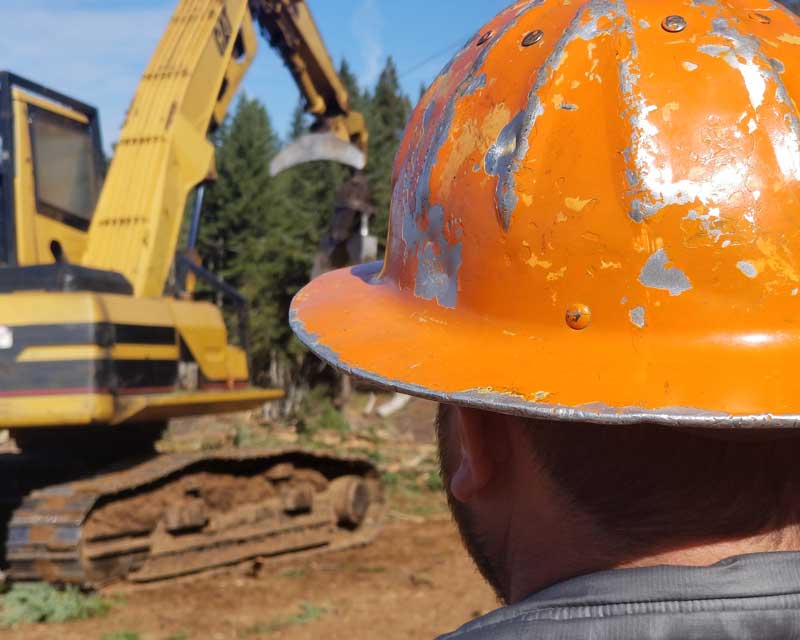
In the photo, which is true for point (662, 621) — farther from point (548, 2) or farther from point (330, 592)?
point (330, 592)

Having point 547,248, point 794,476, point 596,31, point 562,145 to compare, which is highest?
point 596,31

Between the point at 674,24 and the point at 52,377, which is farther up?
the point at 674,24

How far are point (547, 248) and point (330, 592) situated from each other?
200 inches

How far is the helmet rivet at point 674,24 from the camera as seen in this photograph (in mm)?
1284

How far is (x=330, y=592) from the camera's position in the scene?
5941mm

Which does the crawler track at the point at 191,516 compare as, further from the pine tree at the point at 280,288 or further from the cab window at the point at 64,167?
the pine tree at the point at 280,288

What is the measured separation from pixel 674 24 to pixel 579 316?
43cm

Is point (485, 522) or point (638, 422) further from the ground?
point (638, 422)

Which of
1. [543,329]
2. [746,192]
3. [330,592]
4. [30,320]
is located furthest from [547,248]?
[330,592]

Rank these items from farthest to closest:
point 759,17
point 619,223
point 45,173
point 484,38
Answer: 1. point 45,173
2. point 484,38
3. point 759,17
4. point 619,223

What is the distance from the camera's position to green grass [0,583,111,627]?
5.16m

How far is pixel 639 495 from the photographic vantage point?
3.56 feet

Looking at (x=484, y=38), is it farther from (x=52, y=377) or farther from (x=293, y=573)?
(x=293, y=573)

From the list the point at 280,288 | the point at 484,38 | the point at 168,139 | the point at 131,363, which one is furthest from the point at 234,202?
the point at 484,38
